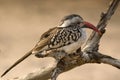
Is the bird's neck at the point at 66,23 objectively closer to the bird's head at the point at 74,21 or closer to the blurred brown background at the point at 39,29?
the bird's head at the point at 74,21

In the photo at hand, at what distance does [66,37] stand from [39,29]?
2532mm

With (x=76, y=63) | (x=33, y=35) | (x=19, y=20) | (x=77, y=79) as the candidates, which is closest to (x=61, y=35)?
(x=76, y=63)

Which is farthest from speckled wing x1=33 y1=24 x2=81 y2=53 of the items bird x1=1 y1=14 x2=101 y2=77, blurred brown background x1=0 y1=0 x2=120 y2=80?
blurred brown background x1=0 y1=0 x2=120 y2=80

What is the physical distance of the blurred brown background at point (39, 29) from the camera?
3.55 meters

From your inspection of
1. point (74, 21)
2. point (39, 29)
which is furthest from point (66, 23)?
point (39, 29)

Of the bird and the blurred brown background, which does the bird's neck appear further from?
the blurred brown background

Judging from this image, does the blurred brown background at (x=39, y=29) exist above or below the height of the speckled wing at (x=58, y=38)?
above

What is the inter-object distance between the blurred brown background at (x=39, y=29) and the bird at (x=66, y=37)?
1818 mm

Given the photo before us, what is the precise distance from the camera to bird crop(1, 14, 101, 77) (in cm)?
158

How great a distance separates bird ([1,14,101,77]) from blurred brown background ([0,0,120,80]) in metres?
1.82

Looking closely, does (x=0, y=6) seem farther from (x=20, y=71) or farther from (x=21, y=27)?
(x=20, y=71)

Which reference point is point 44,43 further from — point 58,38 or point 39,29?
point 39,29

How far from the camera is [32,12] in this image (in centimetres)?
447

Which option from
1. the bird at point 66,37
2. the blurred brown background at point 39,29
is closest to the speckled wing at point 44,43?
the bird at point 66,37
